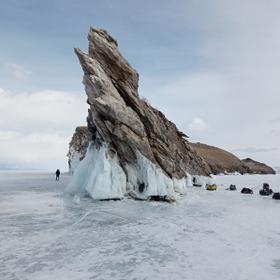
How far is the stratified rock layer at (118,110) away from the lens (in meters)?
26.8

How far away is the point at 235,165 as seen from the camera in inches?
4594

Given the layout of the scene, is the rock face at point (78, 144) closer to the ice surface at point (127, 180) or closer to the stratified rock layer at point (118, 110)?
the stratified rock layer at point (118, 110)

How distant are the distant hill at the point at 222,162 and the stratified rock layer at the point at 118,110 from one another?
7561 centimetres

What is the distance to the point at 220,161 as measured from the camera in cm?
11681

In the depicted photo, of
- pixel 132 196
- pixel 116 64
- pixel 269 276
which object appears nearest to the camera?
→ pixel 269 276

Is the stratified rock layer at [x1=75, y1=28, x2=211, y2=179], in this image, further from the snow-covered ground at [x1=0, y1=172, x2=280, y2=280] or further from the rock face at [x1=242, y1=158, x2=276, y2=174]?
the rock face at [x1=242, y1=158, x2=276, y2=174]

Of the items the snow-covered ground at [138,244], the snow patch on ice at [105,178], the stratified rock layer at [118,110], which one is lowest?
the snow-covered ground at [138,244]

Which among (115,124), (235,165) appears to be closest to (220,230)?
(115,124)

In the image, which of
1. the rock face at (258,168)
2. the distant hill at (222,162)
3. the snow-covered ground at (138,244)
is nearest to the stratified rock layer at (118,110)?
the snow-covered ground at (138,244)

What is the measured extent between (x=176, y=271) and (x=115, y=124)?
19.0m

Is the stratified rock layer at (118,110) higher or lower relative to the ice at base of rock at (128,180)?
higher

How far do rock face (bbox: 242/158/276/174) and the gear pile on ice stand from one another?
334ft

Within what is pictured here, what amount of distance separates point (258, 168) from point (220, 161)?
974 inches

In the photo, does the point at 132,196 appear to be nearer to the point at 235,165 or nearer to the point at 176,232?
the point at 176,232
